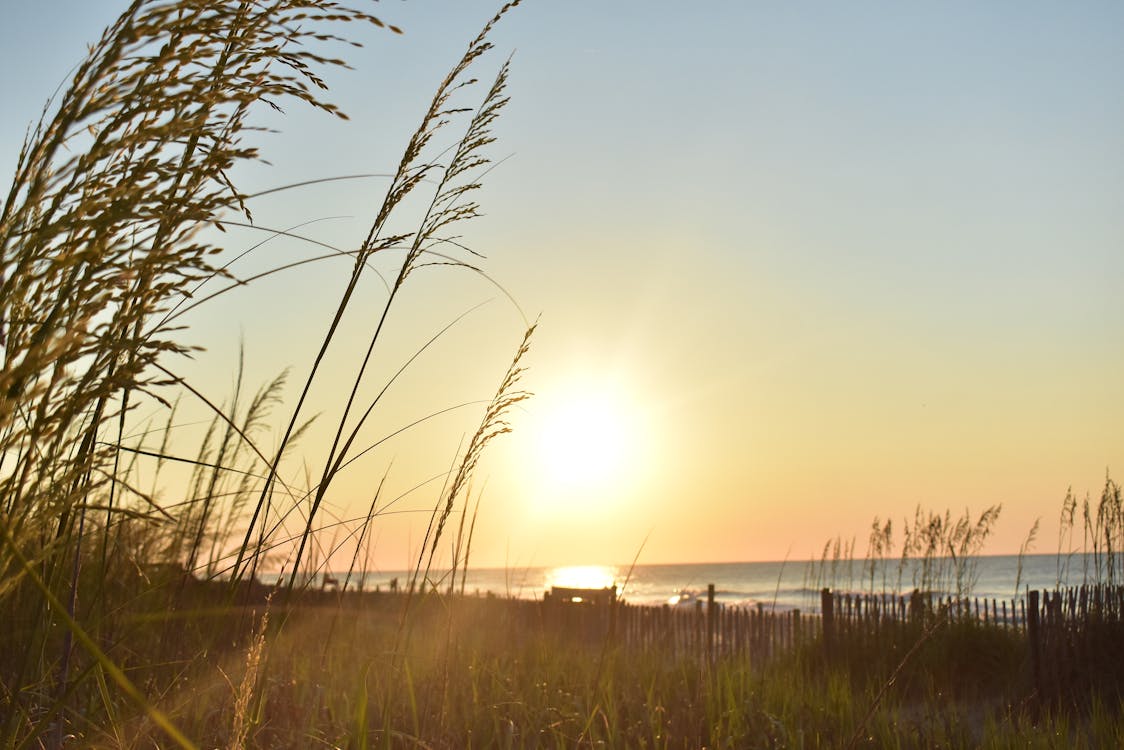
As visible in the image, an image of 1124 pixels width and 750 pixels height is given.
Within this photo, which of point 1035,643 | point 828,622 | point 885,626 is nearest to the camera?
point 1035,643

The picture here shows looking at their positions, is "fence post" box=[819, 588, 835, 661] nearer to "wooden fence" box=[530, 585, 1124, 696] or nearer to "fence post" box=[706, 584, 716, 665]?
"wooden fence" box=[530, 585, 1124, 696]

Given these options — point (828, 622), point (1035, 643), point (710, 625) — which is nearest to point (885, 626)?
point (828, 622)

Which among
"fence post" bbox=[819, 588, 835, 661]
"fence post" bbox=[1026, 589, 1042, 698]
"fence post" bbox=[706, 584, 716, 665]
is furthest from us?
"fence post" bbox=[819, 588, 835, 661]

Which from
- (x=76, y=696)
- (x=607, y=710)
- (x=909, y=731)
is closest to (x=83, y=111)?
(x=76, y=696)

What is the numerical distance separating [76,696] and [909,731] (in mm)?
2791

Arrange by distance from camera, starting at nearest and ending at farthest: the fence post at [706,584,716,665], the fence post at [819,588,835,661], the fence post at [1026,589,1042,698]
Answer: the fence post at [706,584,716,665], the fence post at [1026,589,1042,698], the fence post at [819,588,835,661]

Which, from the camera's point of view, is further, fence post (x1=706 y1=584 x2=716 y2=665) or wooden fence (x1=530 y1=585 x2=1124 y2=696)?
wooden fence (x1=530 y1=585 x2=1124 y2=696)

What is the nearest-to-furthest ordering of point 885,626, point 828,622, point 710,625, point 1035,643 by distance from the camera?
point 710,625, point 1035,643, point 885,626, point 828,622

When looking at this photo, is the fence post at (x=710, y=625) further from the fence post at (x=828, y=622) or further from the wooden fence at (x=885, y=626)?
the fence post at (x=828, y=622)

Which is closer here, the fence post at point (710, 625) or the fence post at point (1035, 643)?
the fence post at point (710, 625)

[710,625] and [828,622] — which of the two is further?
[828,622]

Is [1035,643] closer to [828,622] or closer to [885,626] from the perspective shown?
[885,626]

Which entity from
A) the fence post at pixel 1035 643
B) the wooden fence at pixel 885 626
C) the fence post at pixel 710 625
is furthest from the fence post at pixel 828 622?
the fence post at pixel 1035 643

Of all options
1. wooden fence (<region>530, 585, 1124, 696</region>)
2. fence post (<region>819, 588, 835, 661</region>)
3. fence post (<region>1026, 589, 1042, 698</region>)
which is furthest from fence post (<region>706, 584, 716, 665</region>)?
fence post (<region>1026, 589, 1042, 698</region>)
